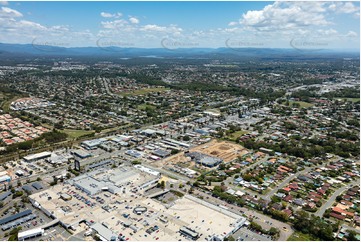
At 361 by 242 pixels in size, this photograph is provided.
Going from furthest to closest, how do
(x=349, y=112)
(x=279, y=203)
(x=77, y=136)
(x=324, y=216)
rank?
(x=349, y=112) < (x=77, y=136) < (x=279, y=203) < (x=324, y=216)

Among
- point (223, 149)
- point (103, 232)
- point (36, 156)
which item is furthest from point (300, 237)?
point (36, 156)

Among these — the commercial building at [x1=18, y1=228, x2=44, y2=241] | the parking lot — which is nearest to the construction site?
the parking lot

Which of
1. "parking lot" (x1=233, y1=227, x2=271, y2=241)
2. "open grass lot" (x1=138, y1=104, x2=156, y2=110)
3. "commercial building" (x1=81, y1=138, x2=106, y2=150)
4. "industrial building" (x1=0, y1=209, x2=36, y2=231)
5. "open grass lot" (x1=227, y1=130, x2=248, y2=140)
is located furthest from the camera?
"open grass lot" (x1=138, y1=104, x2=156, y2=110)

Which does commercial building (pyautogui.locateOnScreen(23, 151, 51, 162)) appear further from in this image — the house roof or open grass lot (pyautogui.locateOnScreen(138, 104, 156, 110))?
the house roof

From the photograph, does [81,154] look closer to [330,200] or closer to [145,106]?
[330,200]

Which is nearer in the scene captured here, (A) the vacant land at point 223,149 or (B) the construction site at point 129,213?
(B) the construction site at point 129,213

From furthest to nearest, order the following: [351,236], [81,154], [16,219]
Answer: [81,154] → [16,219] → [351,236]

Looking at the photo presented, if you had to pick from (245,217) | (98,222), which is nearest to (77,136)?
(98,222)

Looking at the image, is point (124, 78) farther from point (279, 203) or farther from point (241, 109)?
point (279, 203)

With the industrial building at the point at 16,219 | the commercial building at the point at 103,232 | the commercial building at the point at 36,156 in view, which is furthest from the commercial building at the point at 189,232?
the commercial building at the point at 36,156

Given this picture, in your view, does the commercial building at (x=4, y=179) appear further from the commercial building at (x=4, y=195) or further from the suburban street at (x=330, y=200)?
the suburban street at (x=330, y=200)

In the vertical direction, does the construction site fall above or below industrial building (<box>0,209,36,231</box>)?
above
